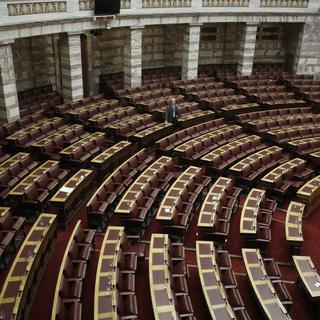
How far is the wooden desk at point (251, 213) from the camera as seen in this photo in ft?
38.4

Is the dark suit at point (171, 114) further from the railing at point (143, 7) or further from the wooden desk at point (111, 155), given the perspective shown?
the railing at point (143, 7)

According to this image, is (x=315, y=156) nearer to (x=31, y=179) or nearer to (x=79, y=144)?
(x=79, y=144)

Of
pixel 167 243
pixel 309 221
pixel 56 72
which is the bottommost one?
pixel 309 221

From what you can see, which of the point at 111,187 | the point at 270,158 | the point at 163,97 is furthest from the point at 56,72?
the point at 270,158

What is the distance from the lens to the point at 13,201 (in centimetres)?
1295

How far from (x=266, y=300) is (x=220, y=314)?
4.07ft

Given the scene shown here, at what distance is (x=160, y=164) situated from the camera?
1505 cm

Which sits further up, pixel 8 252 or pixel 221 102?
pixel 221 102

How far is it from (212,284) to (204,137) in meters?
8.91

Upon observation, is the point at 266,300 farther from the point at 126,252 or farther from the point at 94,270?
the point at 94,270

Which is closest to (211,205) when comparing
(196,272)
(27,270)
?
(196,272)

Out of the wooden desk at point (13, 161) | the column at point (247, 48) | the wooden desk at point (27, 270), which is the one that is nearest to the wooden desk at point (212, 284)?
the wooden desk at point (27, 270)

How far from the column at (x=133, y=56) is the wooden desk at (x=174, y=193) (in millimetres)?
9898

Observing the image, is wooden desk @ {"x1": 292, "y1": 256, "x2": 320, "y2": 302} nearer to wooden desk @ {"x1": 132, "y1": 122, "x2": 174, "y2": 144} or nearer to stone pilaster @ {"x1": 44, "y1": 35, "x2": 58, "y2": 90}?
wooden desk @ {"x1": 132, "y1": 122, "x2": 174, "y2": 144}
